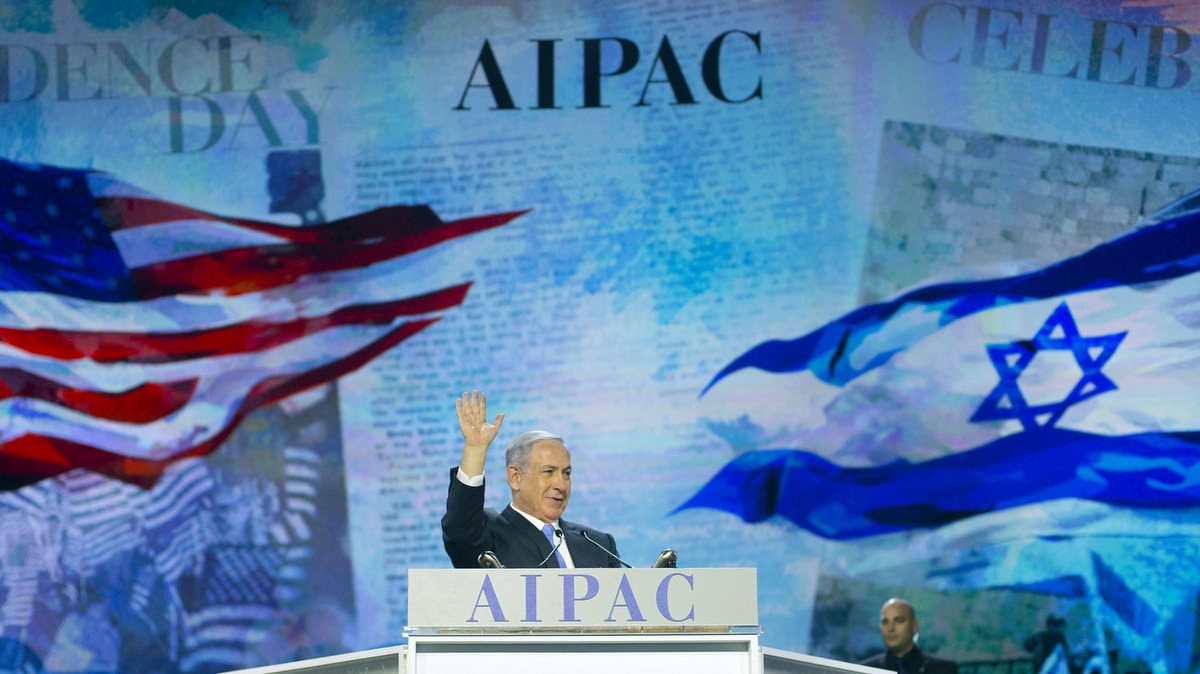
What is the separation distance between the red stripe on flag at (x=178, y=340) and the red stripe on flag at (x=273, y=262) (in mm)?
183

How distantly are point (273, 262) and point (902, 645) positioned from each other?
315cm

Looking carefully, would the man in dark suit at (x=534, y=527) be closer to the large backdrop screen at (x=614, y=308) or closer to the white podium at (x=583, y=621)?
the white podium at (x=583, y=621)

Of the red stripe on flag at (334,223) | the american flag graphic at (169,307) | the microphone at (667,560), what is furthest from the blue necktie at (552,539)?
the red stripe on flag at (334,223)

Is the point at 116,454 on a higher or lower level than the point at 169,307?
lower

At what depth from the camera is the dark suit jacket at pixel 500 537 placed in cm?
284

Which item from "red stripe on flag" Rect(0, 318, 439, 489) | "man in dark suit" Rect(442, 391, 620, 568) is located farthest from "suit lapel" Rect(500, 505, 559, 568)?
"red stripe on flag" Rect(0, 318, 439, 489)

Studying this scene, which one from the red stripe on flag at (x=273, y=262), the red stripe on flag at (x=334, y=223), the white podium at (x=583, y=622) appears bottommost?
the white podium at (x=583, y=622)

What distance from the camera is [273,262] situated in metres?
5.58

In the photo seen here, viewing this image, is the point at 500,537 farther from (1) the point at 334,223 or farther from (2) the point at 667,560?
(1) the point at 334,223

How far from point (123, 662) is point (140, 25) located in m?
2.84

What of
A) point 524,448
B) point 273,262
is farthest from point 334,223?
point 524,448

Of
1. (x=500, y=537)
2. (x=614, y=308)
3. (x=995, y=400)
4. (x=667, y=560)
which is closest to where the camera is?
(x=667, y=560)

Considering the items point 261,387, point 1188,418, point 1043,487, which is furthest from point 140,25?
point 1188,418

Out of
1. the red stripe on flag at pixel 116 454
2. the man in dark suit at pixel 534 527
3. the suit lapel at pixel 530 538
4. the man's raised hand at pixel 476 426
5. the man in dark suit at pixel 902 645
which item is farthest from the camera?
the red stripe on flag at pixel 116 454
